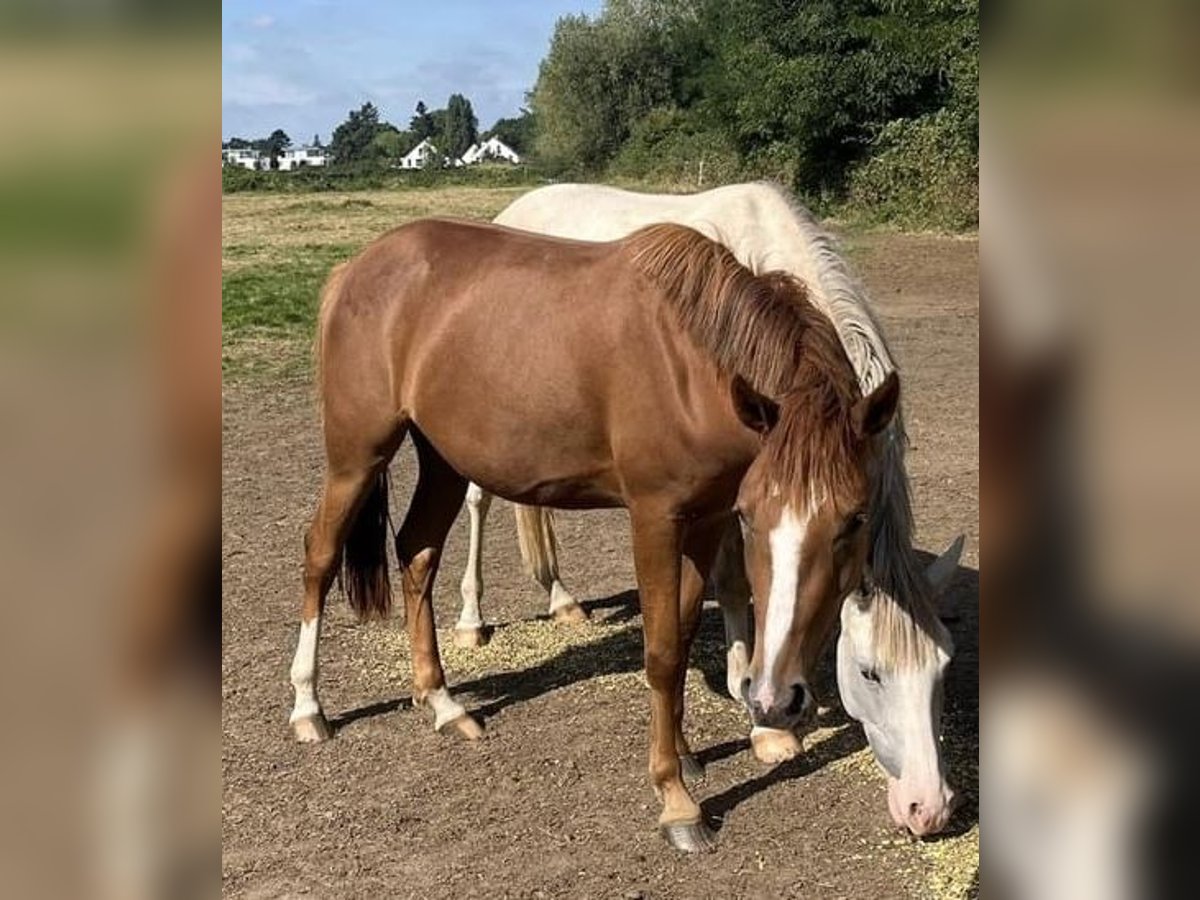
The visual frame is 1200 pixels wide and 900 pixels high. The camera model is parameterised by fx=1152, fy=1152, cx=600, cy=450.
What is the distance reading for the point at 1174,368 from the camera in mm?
572

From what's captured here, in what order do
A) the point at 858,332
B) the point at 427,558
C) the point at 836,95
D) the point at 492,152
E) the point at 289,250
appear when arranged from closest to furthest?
the point at 858,332 < the point at 427,558 < the point at 289,250 < the point at 836,95 < the point at 492,152

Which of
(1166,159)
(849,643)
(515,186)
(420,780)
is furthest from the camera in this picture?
(515,186)

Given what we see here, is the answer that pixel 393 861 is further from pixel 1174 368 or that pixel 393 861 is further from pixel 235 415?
pixel 235 415

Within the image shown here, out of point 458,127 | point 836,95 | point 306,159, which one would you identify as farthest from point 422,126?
point 836,95

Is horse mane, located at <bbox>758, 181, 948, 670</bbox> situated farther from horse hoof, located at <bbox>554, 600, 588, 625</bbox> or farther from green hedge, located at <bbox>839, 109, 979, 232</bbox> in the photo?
green hedge, located at <bbox>839, 109, 979, 232</bbox>

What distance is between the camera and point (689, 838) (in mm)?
3529

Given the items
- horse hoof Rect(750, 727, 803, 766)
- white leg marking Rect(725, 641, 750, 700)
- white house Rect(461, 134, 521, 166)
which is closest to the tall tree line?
white leg marking Rect(725, 641, 750, 700)

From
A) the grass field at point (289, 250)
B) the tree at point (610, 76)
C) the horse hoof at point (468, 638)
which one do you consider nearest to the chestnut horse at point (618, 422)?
the horse hoof at point (468, 638)

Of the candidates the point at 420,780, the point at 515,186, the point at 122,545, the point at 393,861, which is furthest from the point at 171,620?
the point at 515,186

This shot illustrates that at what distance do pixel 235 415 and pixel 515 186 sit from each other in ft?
117

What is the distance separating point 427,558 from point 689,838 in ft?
5.11

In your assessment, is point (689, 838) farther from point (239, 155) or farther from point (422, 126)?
point (422, 126)

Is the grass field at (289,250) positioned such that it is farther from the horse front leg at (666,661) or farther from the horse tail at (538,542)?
the horse tail at (538,542)

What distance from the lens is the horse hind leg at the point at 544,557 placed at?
210 inches
